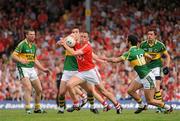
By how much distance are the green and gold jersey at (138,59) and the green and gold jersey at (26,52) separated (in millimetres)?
3232

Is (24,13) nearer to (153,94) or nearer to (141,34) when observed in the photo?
(141,34)

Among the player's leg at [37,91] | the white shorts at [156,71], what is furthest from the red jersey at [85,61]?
the white shorts at [156,71]

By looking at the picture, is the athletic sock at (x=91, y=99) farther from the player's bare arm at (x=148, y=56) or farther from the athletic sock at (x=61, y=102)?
the player's bare arm at (x=148, y=56)

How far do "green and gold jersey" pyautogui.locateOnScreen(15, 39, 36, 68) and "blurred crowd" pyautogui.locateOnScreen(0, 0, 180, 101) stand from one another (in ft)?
25.8

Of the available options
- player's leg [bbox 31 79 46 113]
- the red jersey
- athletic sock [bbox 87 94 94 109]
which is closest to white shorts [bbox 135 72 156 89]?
the red jersey

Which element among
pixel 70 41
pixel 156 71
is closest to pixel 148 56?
pixel 156 71

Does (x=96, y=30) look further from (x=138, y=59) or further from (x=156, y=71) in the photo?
(x=138, y=59)

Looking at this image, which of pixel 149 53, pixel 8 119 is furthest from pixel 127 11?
pixel 8 119

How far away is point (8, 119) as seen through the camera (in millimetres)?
18906

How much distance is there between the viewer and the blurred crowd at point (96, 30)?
30000mm

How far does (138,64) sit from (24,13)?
55.6 feet

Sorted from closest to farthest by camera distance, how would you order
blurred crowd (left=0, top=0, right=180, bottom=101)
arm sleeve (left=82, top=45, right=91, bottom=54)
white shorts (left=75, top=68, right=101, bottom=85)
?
arm sleeve (left=82, top=45, right=91, bottom=54) < white shorts (left=75, top=68, right=101, bottom=85) < blurred crowd (left=0, top=0, right=180, bottom=101)

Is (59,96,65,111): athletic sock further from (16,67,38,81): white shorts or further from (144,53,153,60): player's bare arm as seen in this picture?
(144,53,153,60): player's bare arm

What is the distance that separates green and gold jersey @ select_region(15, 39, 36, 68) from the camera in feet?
71.3
